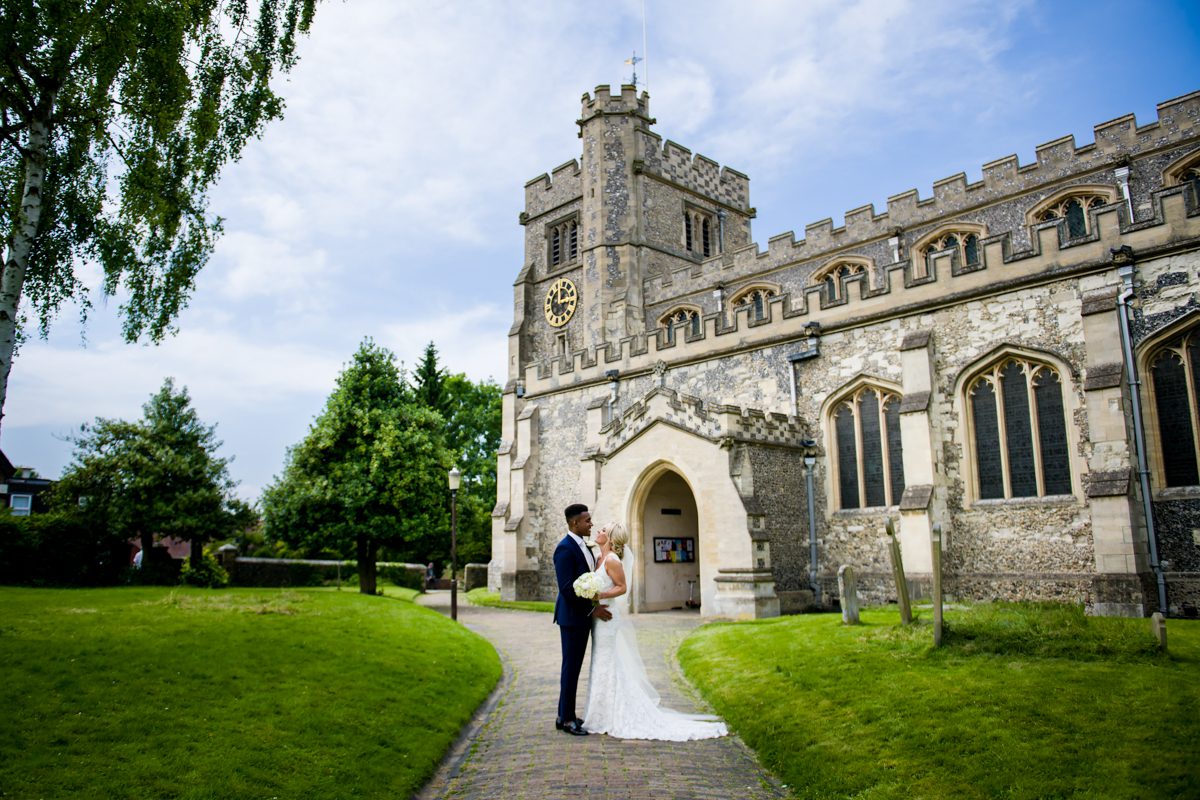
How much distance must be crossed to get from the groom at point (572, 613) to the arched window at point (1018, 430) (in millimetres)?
13072

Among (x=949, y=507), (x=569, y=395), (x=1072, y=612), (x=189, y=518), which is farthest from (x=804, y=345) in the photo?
(x=189, y=518)

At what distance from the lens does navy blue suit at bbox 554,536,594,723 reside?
27.1ft

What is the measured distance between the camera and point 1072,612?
10.6 meters

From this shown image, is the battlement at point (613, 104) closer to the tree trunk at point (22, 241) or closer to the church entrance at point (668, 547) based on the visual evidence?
the church entrance at point (668, 547)

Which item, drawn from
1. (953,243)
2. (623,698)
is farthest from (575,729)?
(953,243)

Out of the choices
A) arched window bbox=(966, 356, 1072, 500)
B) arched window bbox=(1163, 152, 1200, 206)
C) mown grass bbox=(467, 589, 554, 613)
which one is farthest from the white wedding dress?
arched window bbox=(1163, 152, 1200, 206)

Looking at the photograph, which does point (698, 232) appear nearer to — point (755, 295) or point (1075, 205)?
point (755, 295)

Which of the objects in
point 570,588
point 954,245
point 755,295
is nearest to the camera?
point 570,588

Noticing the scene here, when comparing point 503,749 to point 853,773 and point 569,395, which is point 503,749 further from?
point 569,395

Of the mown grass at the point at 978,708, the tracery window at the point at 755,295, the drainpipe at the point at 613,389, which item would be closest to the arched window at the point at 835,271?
the tracery window at the point at 755,295

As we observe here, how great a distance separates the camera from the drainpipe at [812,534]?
20.3 m

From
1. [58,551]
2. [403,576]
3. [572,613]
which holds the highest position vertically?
[58,551]

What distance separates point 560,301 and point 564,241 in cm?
324

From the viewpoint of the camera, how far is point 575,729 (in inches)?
321
